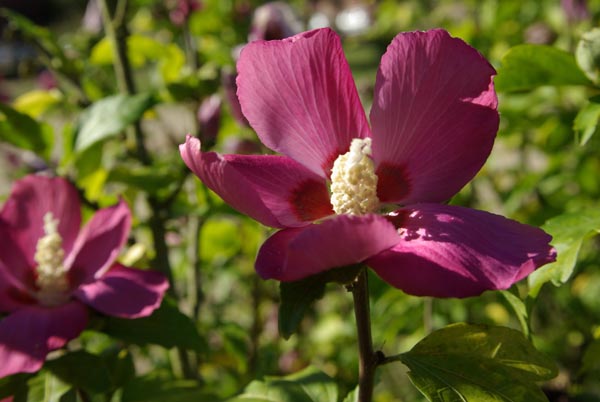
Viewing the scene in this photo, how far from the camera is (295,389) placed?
92cm

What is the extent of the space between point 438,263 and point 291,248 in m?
0.14

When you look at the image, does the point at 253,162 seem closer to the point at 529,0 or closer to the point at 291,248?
the point at 291,248

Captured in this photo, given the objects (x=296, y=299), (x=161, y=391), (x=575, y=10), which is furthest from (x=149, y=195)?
(x=575, y=10)

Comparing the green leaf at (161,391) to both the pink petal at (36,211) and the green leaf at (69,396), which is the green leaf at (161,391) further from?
the pink petal at (36,211)

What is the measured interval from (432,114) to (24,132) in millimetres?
832

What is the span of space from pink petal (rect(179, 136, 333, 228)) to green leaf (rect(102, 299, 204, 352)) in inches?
12.7

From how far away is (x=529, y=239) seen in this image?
2.14ft

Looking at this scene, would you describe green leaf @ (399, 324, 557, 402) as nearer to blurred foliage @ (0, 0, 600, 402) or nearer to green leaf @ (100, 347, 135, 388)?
blurred foliage @ (0, 0, 600, 402)

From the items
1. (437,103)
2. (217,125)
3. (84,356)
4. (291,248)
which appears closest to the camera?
(291,248)

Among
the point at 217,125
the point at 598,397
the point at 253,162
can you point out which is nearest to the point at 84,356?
the point at 253,162

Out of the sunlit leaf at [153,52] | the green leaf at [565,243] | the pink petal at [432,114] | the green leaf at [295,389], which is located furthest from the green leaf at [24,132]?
the green leaf at [565,243]

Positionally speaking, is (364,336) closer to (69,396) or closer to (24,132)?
(69,396)

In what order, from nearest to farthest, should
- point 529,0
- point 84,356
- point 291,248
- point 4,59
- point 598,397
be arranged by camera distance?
point 291,248, point 84,356, point 598,397, point 529,0, point 4,59

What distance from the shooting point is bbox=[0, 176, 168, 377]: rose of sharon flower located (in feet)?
3.06
